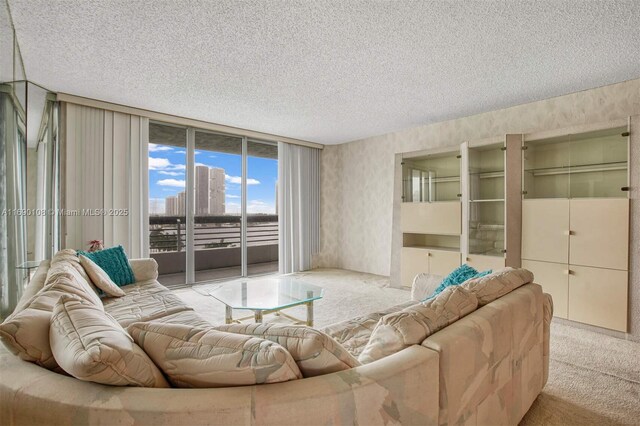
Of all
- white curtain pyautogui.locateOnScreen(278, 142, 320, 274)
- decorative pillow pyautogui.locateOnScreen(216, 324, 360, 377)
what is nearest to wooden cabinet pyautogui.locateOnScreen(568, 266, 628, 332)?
decorative pillow pyautogui.locateOnScreen(216, 324, 360, 377)

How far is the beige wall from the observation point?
311cm

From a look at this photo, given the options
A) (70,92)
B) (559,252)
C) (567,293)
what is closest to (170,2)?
(70,92)

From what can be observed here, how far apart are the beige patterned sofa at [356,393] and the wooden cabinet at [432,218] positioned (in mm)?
2599

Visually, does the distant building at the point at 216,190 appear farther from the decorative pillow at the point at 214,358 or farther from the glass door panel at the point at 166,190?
the decorative pillow at the point at 214,358

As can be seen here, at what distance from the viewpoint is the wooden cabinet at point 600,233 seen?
2.85m

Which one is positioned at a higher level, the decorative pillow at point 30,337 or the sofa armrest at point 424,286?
the decorative pillow at point 30,337

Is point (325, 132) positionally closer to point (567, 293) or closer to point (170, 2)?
point (170, 2)

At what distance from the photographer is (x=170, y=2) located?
1.97 meters

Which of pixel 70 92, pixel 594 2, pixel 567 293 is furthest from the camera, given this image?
pixel 70 92

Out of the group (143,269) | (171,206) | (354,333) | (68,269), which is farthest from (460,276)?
(171,206)

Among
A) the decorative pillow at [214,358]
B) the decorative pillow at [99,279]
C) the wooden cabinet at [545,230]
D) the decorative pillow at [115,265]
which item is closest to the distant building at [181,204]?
the decorative pillow at [115,265]

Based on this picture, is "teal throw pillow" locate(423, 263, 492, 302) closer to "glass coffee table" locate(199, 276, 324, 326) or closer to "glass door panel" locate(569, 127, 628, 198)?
"glass coffee table" locate(199, 276, 324, 326)

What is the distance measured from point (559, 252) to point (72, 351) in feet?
12.7

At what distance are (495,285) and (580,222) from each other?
7.24 ft
